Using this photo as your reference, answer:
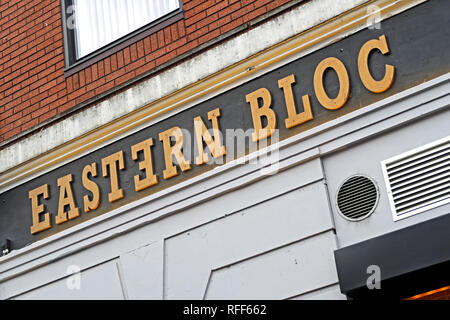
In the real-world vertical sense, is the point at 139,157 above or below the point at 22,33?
below

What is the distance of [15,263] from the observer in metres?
7.95

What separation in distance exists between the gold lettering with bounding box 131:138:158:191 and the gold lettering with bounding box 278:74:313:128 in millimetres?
1349

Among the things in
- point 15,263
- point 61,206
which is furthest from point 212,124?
point 15,263

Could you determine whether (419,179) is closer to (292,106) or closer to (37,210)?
(292,106)

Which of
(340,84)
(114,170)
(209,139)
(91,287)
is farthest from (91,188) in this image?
(340,84)

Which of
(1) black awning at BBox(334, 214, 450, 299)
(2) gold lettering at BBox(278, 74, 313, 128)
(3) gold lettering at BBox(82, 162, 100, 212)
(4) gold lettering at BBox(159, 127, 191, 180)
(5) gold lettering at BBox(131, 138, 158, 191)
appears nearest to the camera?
(1) black awning at BBox(334, 214, 450, 299)

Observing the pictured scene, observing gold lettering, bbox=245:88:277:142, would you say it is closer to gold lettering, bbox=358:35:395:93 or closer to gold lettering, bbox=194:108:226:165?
gold lettering, bbox=194:108:226:165

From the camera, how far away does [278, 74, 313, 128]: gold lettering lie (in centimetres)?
674

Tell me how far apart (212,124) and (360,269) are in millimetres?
1961

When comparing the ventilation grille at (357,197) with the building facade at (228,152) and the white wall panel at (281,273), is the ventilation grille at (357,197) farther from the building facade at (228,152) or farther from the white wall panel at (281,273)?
the white wall panel at (281,273)

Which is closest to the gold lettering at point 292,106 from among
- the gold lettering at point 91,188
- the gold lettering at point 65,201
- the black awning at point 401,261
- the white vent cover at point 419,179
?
the white vent cover at point 419,179

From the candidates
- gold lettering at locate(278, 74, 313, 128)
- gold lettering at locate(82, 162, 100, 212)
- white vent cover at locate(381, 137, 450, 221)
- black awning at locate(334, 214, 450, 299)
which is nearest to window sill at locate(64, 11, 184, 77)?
gold lettering at locate(82, 162, 100, 212)

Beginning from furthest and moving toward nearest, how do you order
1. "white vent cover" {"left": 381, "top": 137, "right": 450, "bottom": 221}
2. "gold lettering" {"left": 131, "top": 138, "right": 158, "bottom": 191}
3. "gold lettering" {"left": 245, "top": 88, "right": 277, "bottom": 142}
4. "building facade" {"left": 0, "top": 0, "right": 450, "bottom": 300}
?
"gold lettering" {"left": 131, "top": 138, "right": 158, "bottom": 191} → "gold lettering" {"left": 245, "top": 88, "right": 277, "bottom": 142} → "building facade" {"left": 0, "top": 0, "right": 450, "bottom": 300} → "white vent cover" {"left": 381, "top": 137, "right": 450, "bottom": 221}

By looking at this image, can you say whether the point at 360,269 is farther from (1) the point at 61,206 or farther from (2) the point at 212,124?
(1) the point at 61,206
